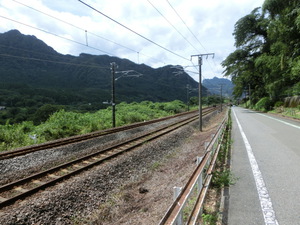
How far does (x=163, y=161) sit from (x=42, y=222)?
6418 millimetres

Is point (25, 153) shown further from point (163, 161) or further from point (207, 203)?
point (207, 203)

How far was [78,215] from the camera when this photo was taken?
214 inches

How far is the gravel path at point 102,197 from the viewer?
5.14 m

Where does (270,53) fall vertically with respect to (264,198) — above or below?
above

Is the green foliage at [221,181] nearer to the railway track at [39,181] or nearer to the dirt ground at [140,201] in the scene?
the dirt ground at [140,201]

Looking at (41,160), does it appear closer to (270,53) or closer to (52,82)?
(270,53)

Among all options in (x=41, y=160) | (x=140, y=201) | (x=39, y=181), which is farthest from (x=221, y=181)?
(x=41, y=160)

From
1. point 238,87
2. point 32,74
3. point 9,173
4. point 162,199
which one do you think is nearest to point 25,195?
point 9,173

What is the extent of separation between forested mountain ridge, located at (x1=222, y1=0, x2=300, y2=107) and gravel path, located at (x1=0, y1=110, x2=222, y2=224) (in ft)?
Result: 66.4

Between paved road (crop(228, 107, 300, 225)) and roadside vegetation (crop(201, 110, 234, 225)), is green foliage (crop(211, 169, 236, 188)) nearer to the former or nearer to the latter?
roadside vegetation (crop(201, 110, 234, 225))

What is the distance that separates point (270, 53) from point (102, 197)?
4457 cm

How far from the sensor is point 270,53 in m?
40.7

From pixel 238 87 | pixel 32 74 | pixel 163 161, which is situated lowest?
pixel 163 161

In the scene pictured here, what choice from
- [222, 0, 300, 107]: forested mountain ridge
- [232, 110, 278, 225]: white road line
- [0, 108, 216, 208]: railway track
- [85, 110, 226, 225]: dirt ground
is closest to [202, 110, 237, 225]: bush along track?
[232, 110, 278, 225]: white road line
